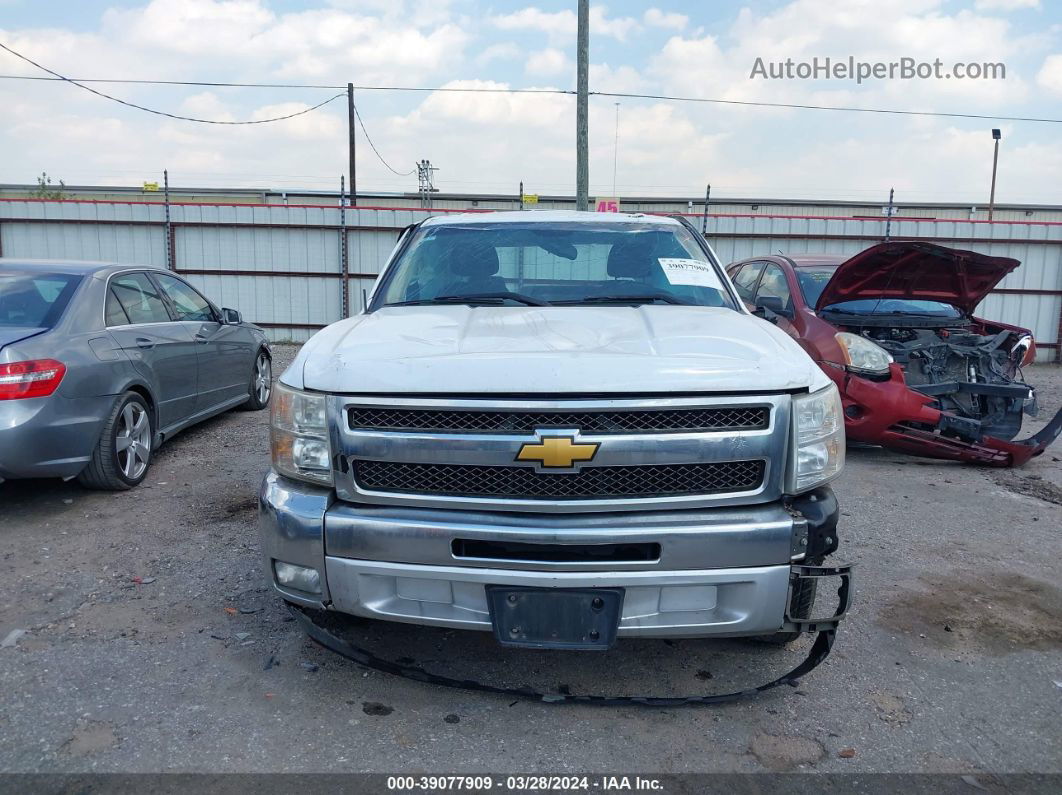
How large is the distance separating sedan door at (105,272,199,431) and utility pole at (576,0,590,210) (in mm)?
8912

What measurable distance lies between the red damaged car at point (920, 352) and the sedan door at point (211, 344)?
14.8 feet

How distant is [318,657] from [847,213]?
37.5m

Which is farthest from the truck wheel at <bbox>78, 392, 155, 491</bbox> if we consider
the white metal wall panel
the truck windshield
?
the white metal wall panel

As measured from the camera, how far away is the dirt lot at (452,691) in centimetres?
241

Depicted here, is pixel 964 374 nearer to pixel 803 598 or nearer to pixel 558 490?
pixel 803 598

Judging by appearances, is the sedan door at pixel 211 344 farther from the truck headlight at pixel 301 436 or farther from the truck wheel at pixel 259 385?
the truck headlight at pixel 301 436

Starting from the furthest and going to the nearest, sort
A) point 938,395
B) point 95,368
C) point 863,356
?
point 938,395, point 863,356, point 95,368

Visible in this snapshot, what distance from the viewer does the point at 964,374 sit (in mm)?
6262

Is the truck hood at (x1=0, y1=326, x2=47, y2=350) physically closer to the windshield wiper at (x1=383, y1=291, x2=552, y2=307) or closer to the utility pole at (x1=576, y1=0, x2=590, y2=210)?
the windshield wiper at (x1=383, y1=291, x2=552, y2=307)

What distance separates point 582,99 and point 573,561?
39.9ft

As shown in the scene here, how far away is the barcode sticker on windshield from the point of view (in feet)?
11.9

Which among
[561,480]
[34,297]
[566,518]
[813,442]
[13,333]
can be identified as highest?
[34,297]

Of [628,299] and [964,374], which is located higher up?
[628,299]

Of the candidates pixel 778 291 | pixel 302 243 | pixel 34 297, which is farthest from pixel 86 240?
pixel 778 291
